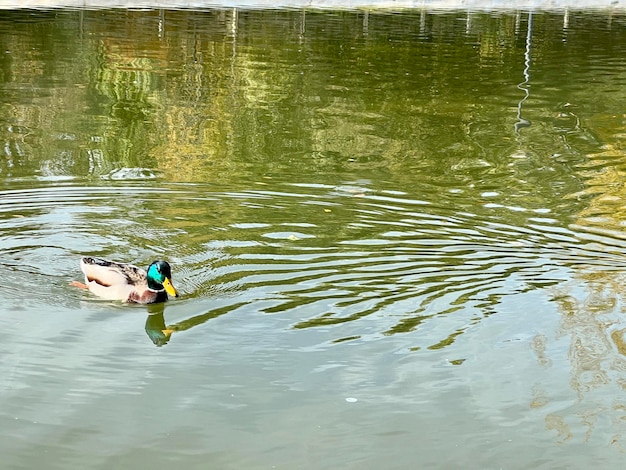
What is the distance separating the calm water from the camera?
22.3 feet

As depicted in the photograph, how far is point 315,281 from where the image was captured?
9359 millimetres

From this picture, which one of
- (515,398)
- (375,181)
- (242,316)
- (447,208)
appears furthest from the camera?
(375,181)

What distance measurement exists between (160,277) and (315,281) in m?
1.38

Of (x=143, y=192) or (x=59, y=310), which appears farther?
(x=143, y=192)

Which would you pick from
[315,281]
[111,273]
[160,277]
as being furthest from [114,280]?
[315,281]

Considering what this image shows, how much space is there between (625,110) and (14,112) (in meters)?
10.4

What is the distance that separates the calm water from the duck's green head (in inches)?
9.5

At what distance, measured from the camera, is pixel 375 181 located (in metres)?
13.2

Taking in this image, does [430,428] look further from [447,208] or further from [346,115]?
[346,115]

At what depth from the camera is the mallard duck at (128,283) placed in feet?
28.7

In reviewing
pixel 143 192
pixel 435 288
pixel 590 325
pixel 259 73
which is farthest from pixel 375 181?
pixel 259 73

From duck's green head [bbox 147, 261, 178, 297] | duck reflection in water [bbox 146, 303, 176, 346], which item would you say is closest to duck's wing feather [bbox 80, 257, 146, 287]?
duck's green head [bbox 147, 261, 178, 297]

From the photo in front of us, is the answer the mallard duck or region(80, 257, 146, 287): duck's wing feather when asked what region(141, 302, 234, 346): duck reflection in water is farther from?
region(80, 257, 146, 287): duck's wing feather

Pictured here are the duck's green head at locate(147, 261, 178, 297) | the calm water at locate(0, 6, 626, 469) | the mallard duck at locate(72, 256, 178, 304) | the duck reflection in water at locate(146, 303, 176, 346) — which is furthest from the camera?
the mallard duck at locate(72, 256, 178, 304)
